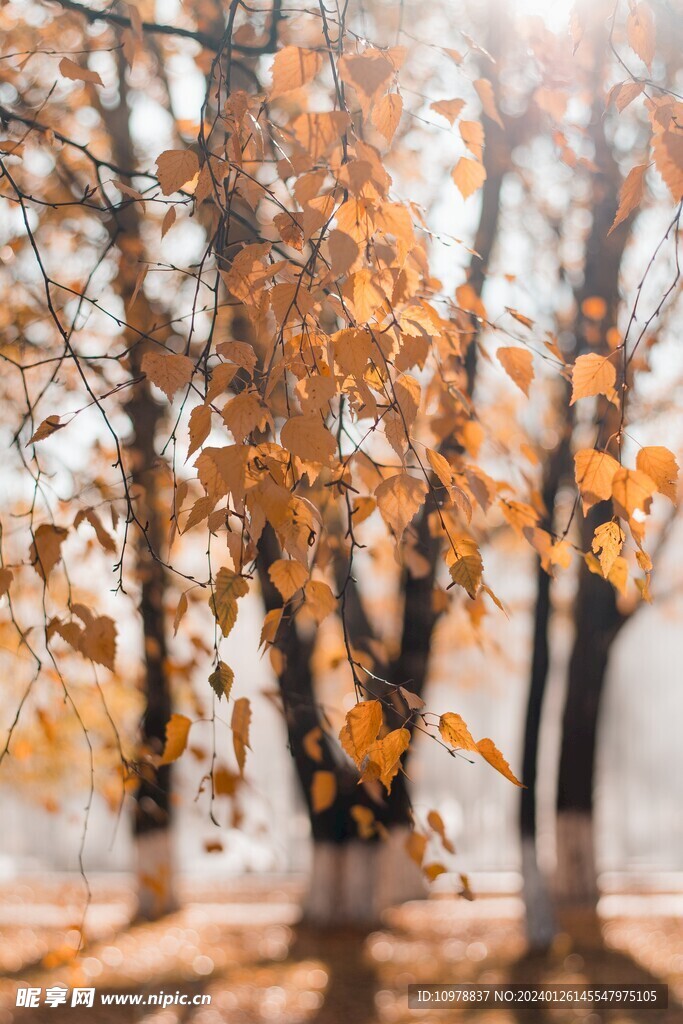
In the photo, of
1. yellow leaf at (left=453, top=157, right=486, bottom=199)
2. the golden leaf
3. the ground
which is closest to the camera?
the golden leaf

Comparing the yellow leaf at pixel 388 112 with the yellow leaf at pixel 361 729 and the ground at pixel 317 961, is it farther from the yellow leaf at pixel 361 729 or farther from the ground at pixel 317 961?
the ground at pixel 317 961

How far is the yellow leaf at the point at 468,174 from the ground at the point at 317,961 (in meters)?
3.23

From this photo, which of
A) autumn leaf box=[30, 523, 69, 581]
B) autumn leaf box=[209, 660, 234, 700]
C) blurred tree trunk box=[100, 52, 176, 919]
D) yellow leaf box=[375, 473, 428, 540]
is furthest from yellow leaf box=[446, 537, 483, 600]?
blurred tree trunk box=[100, 52, 176, 919]

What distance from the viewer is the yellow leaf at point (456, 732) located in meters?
1.15

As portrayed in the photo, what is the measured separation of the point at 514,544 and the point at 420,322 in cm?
597

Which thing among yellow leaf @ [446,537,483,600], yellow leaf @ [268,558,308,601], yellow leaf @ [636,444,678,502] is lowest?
yellow leaf @ [446,537,483,600]

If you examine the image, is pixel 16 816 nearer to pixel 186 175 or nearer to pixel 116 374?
pixel 116 374

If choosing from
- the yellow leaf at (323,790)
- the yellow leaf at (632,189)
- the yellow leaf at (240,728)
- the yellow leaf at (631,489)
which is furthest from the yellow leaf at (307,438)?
the yellow leaf at (323,790)

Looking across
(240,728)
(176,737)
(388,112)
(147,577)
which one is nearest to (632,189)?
(388,112)

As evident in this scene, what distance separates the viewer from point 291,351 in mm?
1200

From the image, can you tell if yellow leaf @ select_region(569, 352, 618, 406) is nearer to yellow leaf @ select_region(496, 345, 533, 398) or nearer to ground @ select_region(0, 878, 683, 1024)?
yellow leaf @ select_region(496, 345, 533, 398)

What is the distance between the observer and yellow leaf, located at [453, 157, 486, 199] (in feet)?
4.88

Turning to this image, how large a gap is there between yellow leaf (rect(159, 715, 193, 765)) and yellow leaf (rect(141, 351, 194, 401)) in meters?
0.71

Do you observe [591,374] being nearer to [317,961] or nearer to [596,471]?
[596,471]
